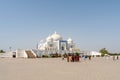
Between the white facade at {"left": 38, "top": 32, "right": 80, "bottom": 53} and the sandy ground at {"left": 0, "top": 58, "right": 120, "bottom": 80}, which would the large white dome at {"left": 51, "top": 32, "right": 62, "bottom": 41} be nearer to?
the white facade at {"left": 38, "top": 32, "right": 80, "bottom": 53}

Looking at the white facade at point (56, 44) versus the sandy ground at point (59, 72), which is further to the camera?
the white facade at point (56, 44)

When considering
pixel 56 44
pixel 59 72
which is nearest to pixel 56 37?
pixel 56 44

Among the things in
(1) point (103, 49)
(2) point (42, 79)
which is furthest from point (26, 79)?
(1) point (103, 49)

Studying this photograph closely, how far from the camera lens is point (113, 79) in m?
8.69

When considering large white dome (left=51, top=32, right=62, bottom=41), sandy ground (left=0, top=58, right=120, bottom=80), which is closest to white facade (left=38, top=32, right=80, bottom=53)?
large white dome (left=51, top=32, right=62, bottom=41)

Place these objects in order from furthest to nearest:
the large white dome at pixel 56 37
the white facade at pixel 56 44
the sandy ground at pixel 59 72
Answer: the large white dome at pixel 56 37, the white facade at pixel 56 44, the sandy ground at pixel 59 72

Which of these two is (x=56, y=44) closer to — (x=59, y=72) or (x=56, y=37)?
(x=56, y=37)

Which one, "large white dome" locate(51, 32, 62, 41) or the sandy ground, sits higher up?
"large white dome" locate(51, 32, 62, 41)

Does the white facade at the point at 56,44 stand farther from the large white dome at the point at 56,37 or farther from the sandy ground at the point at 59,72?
the sandy ground at the point at 59,72

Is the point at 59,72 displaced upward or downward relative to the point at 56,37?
downward

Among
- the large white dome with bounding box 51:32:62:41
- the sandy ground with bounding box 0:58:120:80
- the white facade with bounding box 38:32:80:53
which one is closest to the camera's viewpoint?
the sandy ground with bounding box 0:58:120:80

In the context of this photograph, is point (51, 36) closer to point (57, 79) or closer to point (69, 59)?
point (69, 59)

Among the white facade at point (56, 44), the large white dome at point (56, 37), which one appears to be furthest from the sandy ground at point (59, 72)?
the large white dome at point (56, 37)

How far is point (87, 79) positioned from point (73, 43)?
258 ft
